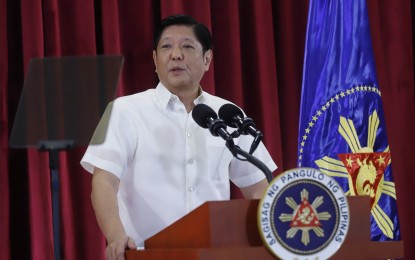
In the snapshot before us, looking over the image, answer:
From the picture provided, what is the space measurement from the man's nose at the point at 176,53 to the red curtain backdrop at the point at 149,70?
0.68m

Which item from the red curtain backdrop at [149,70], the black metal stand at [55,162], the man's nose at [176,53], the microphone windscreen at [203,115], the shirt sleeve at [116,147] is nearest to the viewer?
the black metal stand at [55,162]

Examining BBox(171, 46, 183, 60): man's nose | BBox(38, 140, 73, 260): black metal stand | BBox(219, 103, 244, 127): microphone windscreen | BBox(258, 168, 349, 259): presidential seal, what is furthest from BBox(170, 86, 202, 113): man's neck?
BBox(38, 140, 73, 260): black metal stand

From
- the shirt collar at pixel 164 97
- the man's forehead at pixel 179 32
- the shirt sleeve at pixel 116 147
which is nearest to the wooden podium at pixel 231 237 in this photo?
the shirt sleeve at pixel 116 147

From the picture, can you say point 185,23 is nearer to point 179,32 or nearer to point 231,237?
point 179,32

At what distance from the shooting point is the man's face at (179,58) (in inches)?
97.3

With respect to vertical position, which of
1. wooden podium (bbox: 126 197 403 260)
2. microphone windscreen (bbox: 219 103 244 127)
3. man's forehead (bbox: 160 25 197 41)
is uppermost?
man's forehead (bbox: 160 25 197 41)

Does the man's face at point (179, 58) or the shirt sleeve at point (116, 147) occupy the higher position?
the man's face at point (179, 58)

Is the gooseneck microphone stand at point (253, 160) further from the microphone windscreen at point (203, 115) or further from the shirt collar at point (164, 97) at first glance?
the shirt collar at point (164, 97)

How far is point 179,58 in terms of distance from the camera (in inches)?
97.5

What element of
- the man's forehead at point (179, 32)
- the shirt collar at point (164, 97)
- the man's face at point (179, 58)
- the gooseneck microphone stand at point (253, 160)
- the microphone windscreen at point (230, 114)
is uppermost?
the man's forehead at point (179, 32)

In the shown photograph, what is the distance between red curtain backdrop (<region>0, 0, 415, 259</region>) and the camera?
115 inches

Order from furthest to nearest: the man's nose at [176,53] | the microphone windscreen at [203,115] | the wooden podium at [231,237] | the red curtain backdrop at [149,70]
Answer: the red curtain backdrop at [149,70] → the man's nose at [176,53] → the microphone windscreen at [203,115] → the wooden podium at [231,237]

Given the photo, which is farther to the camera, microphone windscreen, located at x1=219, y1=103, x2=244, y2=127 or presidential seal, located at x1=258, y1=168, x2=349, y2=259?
microphone windscreen, located at x1=219, y1=103, x2=244, y2=127

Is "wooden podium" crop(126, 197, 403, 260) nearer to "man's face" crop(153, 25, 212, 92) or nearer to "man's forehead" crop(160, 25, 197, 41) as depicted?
"man's face" crop(153, 25, 212, 92)
